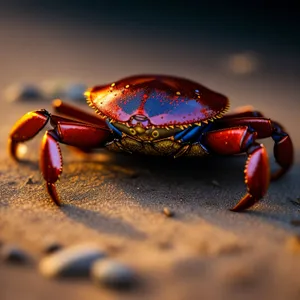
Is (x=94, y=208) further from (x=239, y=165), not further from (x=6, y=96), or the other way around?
(x=6, y=96)

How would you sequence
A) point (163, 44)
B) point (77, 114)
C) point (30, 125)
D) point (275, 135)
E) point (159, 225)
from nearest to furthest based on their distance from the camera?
1. point (159, 225)
2. point (30, 125)
3. point (275, 135)
4. point (77, 114)
5. point (163, 44)

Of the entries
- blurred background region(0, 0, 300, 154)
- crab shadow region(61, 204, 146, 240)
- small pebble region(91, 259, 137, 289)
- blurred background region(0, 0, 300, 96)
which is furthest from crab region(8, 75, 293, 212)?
blurred background region(0, 0, 300, 96)

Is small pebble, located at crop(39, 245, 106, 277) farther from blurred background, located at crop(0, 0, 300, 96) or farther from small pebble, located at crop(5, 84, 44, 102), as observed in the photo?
blurred background, located at crop(0, 0, 300, 96)

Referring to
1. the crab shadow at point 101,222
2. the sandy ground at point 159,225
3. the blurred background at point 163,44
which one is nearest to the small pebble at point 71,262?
the sandy ground at point 159,225

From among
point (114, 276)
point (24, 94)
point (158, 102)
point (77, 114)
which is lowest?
point (24, 94)

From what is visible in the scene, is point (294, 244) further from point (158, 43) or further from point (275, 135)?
point (158, 43)

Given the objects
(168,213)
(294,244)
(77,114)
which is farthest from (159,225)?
(77,114)

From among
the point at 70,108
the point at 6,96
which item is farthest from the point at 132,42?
the point at 70,108
